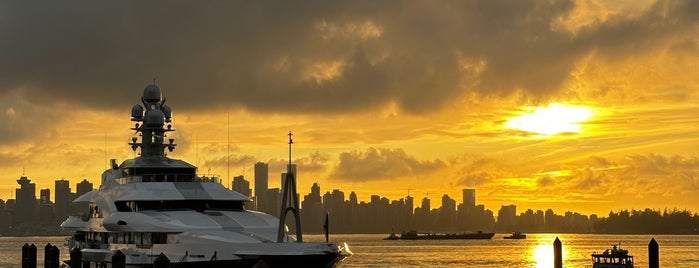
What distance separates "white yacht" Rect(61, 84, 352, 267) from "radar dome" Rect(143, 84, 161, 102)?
3.3 inches

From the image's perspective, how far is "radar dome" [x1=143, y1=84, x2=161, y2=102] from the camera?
89062 mm

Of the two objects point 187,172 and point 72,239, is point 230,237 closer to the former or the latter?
point 187,172

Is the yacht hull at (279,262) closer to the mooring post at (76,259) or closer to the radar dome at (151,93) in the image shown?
the mooring post at (76,259)

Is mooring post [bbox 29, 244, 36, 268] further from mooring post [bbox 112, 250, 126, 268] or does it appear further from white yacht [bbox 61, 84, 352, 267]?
Answer: mooring post [bbox 112, 250, 126, 268]

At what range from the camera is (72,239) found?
85.9m

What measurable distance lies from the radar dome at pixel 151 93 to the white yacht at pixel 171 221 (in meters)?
0.08

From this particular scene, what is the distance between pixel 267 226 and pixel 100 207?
14404 millimetres

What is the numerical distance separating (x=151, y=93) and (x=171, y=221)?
20.7 m

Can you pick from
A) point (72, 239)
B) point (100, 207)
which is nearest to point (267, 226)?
point (100, 207)

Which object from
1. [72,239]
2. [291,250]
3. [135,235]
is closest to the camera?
[291,250]

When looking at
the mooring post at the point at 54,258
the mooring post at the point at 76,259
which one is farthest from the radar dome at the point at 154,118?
the mooring post at the point at 76,259

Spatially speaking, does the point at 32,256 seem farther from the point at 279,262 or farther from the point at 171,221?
the point at 279,262

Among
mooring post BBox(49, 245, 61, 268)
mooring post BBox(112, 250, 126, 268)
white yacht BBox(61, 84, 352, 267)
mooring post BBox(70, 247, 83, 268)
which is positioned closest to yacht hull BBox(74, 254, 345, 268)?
white yacht BBox(61, 84, 352, 267)

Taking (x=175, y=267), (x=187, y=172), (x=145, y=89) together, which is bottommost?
(x=175, y=267)
